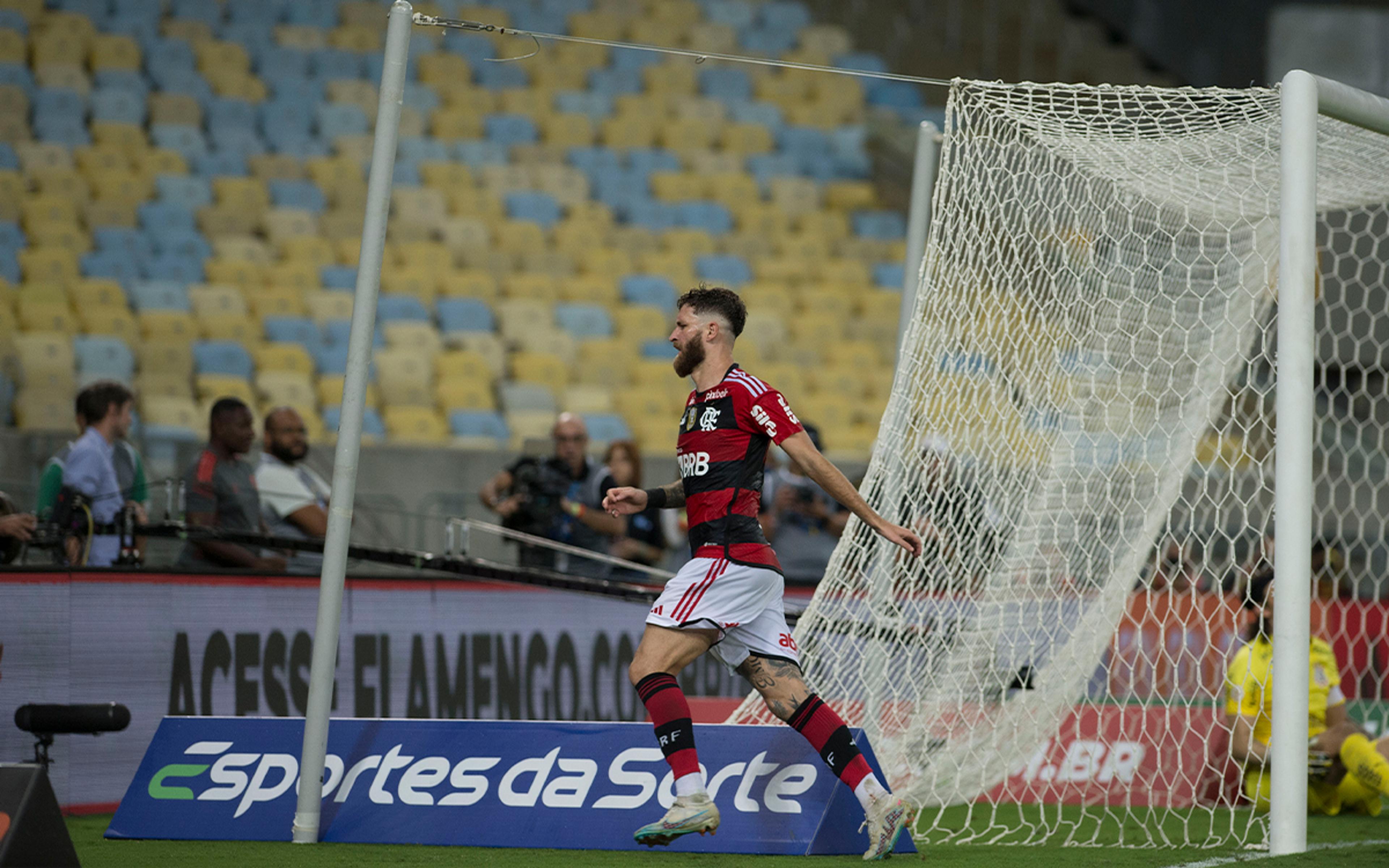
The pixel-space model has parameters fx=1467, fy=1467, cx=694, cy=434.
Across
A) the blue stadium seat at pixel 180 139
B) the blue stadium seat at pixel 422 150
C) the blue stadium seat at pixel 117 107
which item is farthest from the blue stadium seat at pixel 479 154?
the blue stadium seat at pixel 117 107

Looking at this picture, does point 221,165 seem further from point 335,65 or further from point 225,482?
point 225,482

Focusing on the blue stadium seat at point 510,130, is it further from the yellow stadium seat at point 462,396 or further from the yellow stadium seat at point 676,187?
the yellow stadium seat at point 462,396

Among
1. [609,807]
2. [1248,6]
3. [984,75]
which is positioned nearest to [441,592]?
[609,807]

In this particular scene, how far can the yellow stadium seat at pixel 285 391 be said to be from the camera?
41.3 feet

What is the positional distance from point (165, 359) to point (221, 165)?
3.75 m

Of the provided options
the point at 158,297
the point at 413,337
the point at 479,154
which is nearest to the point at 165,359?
the point at 158,297

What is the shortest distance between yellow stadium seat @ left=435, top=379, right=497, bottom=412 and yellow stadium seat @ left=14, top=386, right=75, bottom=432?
3309 millimetres

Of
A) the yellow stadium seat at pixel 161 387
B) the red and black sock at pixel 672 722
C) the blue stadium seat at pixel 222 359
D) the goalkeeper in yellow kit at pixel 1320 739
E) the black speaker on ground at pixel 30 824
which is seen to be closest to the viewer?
the black speaker on ground at pixel 30 824

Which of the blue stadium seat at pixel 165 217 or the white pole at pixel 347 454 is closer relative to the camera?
the white pole at pixel 347 454

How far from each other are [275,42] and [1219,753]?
540 inches

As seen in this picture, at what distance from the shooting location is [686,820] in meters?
4.70

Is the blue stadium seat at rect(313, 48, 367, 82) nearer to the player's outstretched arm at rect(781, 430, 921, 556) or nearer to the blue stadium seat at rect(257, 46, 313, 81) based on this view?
the blue stadium seat at rect(257, 46, 313, 81)

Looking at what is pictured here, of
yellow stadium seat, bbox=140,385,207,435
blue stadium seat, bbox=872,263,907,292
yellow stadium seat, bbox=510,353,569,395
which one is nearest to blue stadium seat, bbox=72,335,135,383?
yellow stadium seat, bbox=140,385,207,435

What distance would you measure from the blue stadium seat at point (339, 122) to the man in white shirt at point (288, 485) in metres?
8.63
